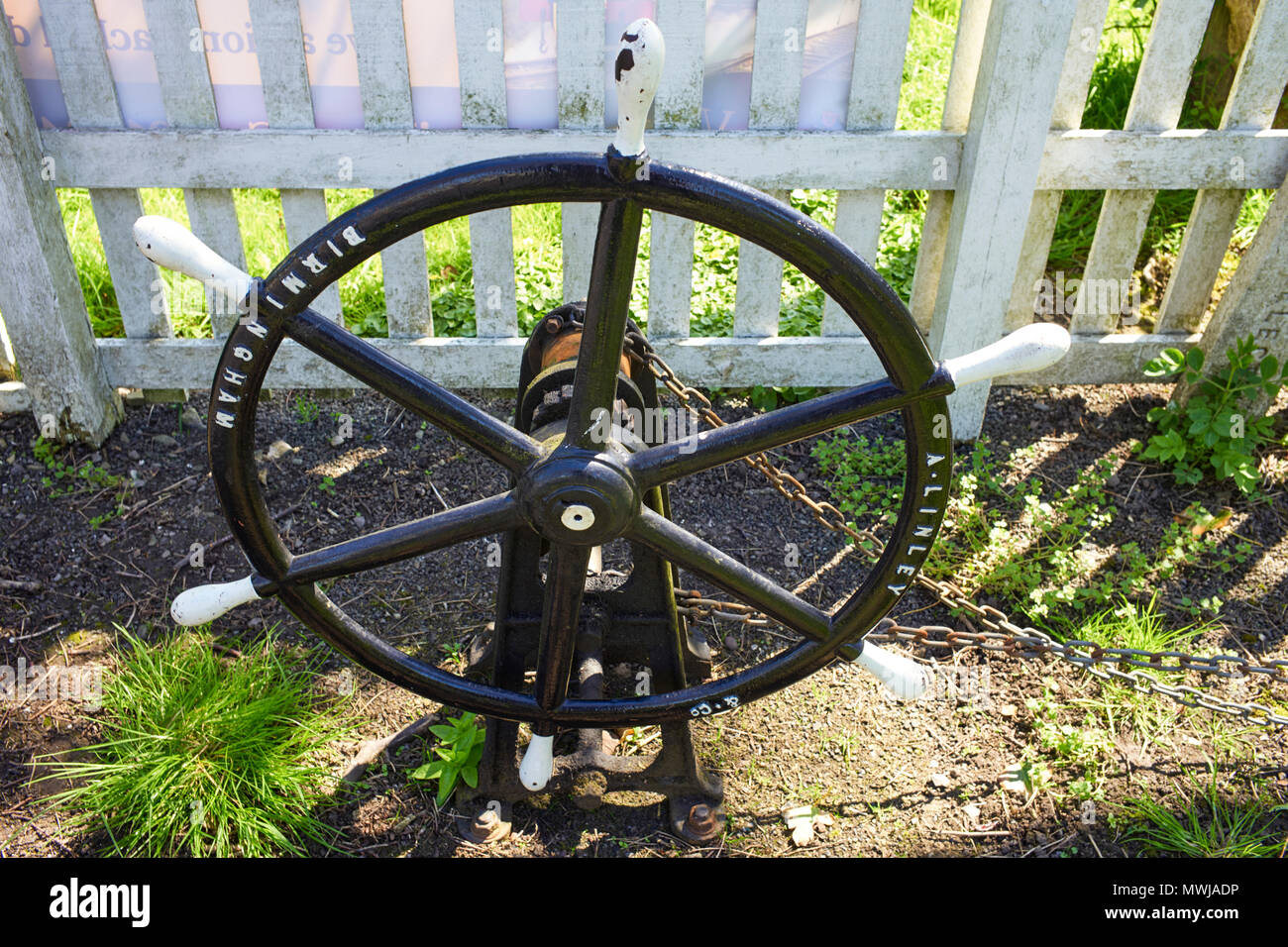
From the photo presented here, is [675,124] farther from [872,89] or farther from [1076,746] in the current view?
[1076,746]

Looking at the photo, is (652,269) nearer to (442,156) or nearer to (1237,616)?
(442,156)

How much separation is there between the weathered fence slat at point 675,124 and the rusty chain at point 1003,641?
0.58 meters

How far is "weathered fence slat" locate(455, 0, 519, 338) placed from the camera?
2.58m

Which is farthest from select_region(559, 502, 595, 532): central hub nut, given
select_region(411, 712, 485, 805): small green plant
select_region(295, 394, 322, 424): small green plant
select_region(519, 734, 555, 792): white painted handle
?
select_region(295, 394, 322, 424): small green plant

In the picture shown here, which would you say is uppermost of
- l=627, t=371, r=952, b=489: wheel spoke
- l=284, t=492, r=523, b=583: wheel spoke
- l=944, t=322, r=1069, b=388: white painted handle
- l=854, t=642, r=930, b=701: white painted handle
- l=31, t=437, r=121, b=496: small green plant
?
l=944, t=322, r=1069, b=388: white painted handle

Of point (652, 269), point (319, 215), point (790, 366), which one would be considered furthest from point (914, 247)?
point (319, 215)

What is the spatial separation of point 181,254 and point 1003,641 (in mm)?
1759

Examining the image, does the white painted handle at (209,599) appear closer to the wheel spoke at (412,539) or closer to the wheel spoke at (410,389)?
the wheel spoke at (412,539)

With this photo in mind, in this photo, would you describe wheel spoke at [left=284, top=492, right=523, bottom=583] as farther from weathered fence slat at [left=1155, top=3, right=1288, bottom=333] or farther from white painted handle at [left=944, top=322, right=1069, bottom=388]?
weathered fence slat at [left=1155, top=3, right=1288, bottom=333]

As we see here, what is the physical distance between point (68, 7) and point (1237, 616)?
3322 millimetres

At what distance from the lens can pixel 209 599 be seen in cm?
167

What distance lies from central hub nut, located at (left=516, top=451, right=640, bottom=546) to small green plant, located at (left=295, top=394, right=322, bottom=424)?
1817 millimetres

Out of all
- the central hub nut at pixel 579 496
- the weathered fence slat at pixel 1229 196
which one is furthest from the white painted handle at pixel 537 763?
the weathered fence slat at pixel 1229 196

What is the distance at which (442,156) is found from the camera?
8.79 ft
